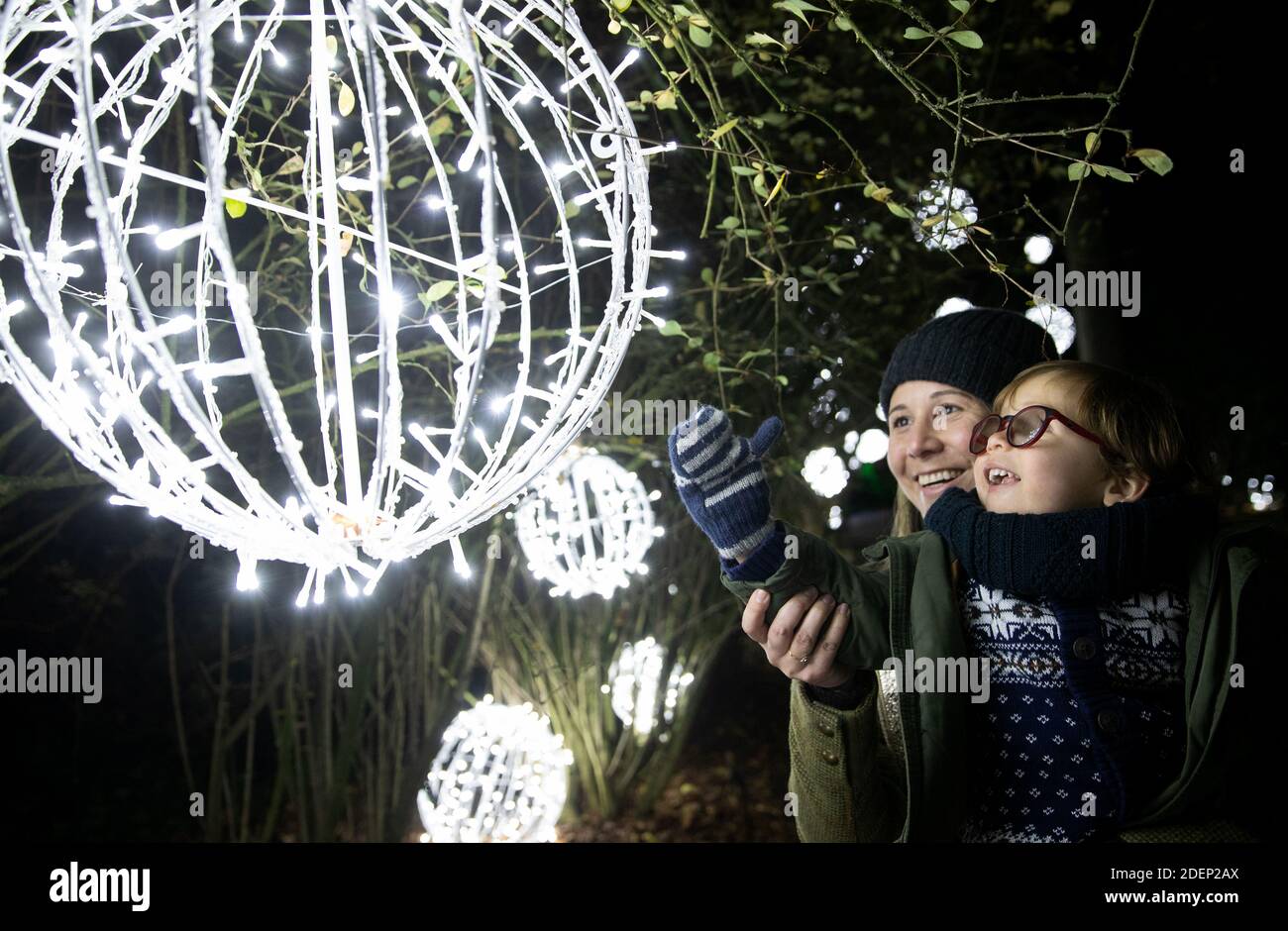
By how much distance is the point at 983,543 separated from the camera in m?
1.09

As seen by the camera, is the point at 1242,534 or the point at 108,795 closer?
the point at 1242,534

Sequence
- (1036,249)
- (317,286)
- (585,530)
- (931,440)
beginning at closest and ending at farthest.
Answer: (317,286)
(931,440)
(585,530)
(1036,249)

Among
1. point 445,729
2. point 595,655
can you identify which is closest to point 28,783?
point 445,729

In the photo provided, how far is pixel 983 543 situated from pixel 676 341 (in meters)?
1.39

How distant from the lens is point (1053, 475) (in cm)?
112

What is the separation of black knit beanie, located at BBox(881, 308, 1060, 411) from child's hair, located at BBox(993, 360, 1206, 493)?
0.18 metres

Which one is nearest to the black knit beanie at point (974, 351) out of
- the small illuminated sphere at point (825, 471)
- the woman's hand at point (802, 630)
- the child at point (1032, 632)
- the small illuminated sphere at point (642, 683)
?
the child at point (1032, 632)

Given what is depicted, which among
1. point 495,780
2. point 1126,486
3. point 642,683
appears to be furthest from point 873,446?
point 1126,486

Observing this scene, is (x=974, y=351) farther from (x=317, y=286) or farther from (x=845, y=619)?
(x=317, y=286)

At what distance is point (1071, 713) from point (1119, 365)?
183 cm

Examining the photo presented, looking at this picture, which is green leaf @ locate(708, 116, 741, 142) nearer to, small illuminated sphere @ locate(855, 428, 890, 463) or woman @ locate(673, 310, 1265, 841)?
woman @ locate(673, 310, 1265, 841)

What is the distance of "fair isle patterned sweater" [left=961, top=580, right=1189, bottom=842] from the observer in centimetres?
105

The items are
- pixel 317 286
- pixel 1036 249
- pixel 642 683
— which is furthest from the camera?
pixel 642 683
